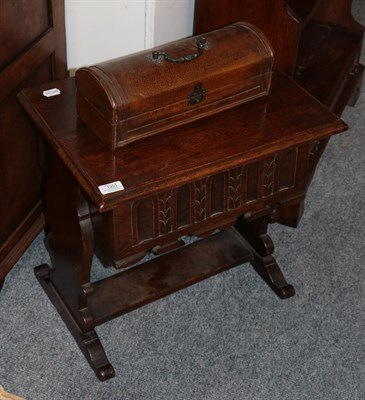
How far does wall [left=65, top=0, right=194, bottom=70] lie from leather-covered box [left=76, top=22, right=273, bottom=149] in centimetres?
43

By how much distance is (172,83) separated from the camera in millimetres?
1941

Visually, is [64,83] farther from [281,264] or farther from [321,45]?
[321,45]

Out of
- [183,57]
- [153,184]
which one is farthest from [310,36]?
[153,184]

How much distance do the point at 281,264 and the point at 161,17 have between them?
0.98 metres

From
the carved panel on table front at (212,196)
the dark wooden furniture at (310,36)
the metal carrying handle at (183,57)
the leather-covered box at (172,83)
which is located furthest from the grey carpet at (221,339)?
the metal carrying handle at (183,57)

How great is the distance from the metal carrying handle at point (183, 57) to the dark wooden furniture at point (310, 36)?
1.67ft

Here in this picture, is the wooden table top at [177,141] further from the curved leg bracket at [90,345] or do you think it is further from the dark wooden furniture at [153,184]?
the curved leg bracket at [90,345]

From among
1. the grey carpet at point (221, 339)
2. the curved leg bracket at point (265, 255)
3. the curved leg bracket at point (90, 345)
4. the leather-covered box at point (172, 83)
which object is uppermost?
the leather-covered box at point (172, 83)

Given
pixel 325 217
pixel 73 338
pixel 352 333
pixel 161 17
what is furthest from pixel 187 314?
pixel 161 17

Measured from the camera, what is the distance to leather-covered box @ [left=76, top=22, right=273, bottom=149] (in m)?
1.89

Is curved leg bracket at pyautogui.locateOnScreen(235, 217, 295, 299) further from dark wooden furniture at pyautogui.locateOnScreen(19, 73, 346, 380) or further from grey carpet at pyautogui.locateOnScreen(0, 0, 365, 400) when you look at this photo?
dark wooden furniture at pyautogui.locateOnScreen(19, 73, 346, 380)

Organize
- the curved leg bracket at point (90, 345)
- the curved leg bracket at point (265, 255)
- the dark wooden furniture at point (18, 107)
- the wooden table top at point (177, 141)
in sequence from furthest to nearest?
the curved leg bracket at point (265, 255) → the curved leg bracket at point (90, 345) → the dark wooden furniture at point (18, 107) → the wooden table top at point (177, 141)

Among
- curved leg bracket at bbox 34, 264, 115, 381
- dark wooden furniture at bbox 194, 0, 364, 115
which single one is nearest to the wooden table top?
dark wooden furniture at bbox 194, 0, 364, 115

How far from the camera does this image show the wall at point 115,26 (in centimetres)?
245
